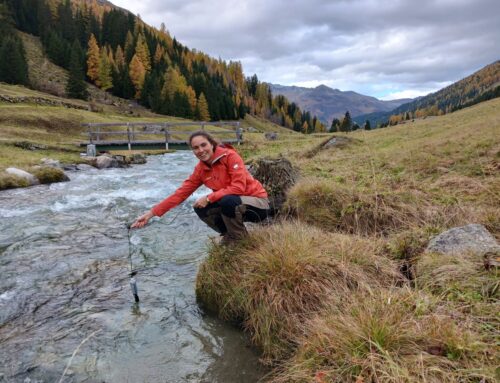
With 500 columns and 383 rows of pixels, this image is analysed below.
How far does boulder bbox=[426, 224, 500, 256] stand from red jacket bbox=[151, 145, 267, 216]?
8.44ft

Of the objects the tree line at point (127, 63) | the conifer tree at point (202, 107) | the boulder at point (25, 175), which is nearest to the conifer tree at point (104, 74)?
the tree line at point (127, 63)

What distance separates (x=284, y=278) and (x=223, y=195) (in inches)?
62.7

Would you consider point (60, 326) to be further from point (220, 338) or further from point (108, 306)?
point (220, 338)

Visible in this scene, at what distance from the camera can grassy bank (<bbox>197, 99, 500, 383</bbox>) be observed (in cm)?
261

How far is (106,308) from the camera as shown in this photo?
493cm

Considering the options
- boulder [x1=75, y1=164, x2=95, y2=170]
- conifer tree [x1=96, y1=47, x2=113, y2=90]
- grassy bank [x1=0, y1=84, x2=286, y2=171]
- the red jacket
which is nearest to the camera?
the red jacket

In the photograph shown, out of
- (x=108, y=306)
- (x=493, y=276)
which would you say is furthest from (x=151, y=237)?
(x=493, y=276)

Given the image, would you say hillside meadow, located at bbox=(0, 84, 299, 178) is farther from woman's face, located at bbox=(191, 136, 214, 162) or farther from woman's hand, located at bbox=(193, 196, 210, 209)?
woman's hand, located at bbox=(193, 196, 210, 209)

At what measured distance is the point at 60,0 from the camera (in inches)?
4466

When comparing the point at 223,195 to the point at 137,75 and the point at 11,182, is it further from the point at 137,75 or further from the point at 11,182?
the point at 137,75

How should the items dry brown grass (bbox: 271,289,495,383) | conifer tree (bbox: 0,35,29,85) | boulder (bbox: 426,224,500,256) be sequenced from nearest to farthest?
dry brown grass (bbox: 271,289,495,383), boulder (bbox: 426,224,500,256), conifer tree (bbox: 0,35,29,85)

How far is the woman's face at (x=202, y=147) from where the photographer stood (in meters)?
5.18

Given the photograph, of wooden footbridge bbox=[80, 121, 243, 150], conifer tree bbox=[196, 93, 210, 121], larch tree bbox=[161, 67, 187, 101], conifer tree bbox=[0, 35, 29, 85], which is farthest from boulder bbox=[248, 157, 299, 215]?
conifer tree bbox=[196, 93, 210, 121]

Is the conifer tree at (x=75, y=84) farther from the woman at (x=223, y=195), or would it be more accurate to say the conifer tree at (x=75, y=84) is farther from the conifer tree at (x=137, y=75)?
the woman at (x=223, y=195)
